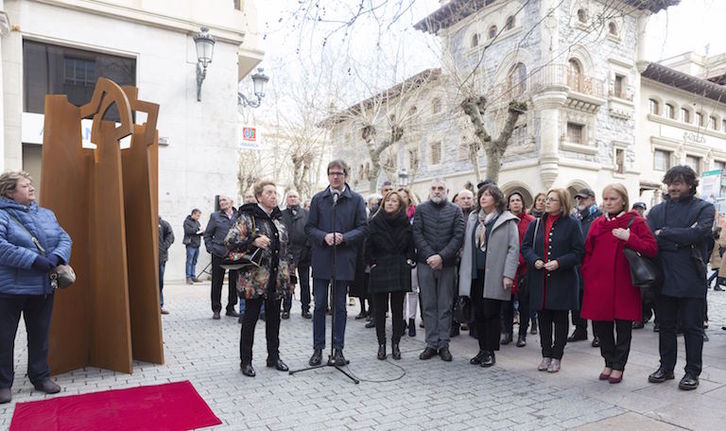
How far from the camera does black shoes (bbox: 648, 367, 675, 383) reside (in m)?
4.89

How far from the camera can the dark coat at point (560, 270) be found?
5.17 meters

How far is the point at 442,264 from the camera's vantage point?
19.0 feet

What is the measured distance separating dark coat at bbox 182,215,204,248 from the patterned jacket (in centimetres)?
749

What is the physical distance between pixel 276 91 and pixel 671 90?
2492 centimetres

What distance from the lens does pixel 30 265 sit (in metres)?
4.25

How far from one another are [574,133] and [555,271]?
24316mm

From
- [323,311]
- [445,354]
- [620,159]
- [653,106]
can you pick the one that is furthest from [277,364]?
[653,106]

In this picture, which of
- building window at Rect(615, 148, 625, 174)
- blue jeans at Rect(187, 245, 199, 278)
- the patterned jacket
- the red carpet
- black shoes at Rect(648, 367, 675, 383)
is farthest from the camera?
building window at Rect(615, 148, 625, 174)

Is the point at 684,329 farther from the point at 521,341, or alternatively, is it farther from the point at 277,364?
the point at 277,364

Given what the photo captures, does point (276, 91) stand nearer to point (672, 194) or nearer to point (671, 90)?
point (672, 194)

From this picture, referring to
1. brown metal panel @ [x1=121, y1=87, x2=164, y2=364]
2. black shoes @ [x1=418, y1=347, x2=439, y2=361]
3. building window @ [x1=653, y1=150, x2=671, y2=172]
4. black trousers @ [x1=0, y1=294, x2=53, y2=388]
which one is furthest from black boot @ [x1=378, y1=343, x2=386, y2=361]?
building window @ [x1=653, y1=150, x2=671, y2=172]

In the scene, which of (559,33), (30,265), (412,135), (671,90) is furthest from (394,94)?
(671,90)

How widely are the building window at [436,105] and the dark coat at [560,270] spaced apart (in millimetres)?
18443

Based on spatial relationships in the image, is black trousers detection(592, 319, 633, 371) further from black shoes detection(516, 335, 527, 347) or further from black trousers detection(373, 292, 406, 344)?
black trousers detection(373, 292, 406, 344)
